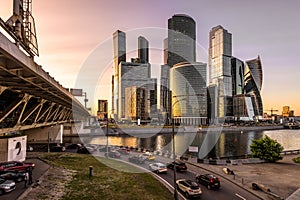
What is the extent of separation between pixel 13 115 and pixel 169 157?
87.3 ft

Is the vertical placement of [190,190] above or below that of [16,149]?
below

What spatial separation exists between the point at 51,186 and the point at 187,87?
127251 millimetres

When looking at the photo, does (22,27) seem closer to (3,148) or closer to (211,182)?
Result: (3,148)

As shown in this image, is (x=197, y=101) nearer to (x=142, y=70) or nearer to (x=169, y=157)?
(x=142, y=70)

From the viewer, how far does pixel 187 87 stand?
145 metres

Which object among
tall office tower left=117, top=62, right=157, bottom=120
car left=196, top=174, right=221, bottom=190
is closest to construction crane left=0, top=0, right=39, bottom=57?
car left=196, top=174, right=221, bottom=190

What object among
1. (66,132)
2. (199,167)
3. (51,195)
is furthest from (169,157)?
(66,132)

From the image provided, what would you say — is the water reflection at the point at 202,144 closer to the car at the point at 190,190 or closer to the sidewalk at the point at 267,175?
the sidewalk at the point at 267,175

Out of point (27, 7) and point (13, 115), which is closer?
point (27, 7)

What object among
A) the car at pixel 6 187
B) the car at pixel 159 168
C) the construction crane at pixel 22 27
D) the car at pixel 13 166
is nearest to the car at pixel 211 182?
the car at pixel 159 168

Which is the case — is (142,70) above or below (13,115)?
above

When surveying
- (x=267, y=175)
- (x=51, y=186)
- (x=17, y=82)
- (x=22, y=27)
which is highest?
Answer: (x=22, y=27)

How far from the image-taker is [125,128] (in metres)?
135

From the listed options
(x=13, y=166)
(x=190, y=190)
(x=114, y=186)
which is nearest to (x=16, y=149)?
(x=13, y=166)
